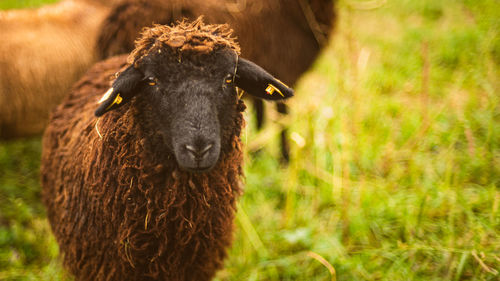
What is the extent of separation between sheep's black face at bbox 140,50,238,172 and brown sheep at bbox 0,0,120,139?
7.50ft

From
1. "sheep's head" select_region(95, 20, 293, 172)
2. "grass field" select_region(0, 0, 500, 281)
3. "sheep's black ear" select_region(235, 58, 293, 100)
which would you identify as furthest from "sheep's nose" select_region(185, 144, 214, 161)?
"grass field" select_region(0, 0, 500, 281)

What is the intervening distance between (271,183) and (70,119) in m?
2.21

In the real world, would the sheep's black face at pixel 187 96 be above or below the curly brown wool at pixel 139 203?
above

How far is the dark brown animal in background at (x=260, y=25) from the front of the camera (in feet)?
10.2

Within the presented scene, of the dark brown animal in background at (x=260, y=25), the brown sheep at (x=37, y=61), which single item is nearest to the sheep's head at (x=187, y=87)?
the dark brown animal in background at (x=260, y=25)

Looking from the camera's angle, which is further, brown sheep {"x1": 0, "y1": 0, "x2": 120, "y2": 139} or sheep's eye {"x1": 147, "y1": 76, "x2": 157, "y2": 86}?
brown sheep {"x1": 0, "y1": 0, "x2": 120, "y2": 139}

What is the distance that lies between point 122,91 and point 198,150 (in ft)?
1.62

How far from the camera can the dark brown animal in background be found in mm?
3113

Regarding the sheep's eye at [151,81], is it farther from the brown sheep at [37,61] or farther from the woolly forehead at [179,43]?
the brown sheep at [37,61]

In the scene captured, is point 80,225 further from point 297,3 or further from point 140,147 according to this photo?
point 297,3

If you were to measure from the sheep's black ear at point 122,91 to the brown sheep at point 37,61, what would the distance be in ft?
7.14

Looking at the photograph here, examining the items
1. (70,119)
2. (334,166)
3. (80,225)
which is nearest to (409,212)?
(334,166)

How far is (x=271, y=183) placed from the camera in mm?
4102

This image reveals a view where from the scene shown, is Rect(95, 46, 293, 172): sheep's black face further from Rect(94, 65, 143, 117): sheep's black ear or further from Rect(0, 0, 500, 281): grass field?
Rect(0, 0, 500, 281): grass field
